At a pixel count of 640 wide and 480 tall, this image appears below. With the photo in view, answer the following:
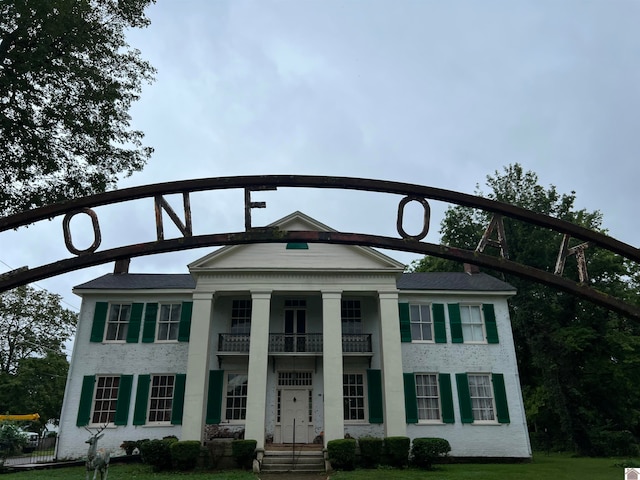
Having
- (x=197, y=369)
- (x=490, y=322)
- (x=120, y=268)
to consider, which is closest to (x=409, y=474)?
(x=197, y=369)

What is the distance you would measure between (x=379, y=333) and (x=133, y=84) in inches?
480

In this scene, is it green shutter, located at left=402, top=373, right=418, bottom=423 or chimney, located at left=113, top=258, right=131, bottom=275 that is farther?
chimney, located at left=113, top=258, right=131, bottom=275

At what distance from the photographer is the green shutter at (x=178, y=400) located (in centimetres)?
1625

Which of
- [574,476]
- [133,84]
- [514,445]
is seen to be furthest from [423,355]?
[133,84]

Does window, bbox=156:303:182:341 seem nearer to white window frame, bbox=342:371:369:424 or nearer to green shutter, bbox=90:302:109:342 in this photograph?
green shutter, bbox=90:302:109:342

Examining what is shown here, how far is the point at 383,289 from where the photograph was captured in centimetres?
1661

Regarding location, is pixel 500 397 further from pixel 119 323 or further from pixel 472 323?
pixel 119 323

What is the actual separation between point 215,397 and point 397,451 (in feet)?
22.7

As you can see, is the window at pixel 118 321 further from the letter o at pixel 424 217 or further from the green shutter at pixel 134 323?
the letter o at pixel 424 217

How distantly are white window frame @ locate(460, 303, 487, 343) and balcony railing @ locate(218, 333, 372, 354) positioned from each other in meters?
3.87

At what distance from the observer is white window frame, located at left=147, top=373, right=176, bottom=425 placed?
54.0ft

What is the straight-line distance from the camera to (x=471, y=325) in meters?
18.0

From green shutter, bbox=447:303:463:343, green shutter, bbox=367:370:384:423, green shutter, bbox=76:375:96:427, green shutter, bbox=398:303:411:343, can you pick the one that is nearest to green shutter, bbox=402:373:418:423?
green shutter, bbox=367:370:384:423

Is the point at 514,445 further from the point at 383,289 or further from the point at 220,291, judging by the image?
the point at 220,291
